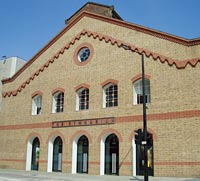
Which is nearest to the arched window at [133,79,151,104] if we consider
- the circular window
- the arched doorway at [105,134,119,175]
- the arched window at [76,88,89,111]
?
the arched doorway at [105,134,119,175]

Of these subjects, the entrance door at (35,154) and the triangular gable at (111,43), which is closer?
the triangular gable at (111,43)

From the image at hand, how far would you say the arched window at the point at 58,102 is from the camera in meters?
25.6

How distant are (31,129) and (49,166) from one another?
3900mm

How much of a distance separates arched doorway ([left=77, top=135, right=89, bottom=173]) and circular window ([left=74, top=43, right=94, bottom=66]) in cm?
630

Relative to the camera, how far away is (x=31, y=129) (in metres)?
26.4

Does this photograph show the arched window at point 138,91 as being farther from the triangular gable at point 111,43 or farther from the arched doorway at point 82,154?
the arched doorway at point 82,154

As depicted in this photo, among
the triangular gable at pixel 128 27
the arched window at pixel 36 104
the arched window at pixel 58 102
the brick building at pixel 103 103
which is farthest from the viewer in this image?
the arched window at pixel 36 104

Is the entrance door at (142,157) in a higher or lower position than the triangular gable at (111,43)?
lower

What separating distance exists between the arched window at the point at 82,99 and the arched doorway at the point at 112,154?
11.3 feet

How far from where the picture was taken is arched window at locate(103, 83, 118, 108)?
22406 millimetres

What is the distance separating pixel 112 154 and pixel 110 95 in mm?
4489

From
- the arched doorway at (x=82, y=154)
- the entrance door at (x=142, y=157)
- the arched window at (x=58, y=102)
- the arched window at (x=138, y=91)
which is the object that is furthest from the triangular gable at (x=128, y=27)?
the arched doorway at (x=82, y=154)

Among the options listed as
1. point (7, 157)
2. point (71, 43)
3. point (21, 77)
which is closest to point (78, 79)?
point (71, 43)

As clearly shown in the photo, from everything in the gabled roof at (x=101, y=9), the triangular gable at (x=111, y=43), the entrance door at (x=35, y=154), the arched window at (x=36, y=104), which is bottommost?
the entrance door at (x=35, y=154)
